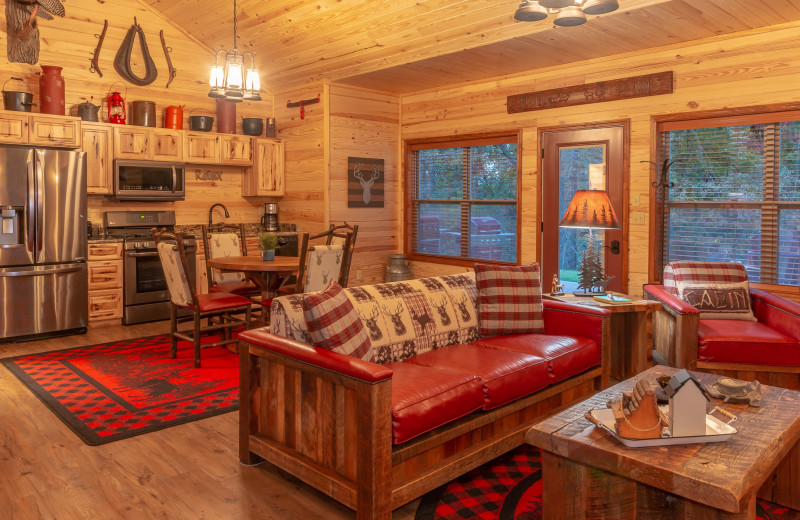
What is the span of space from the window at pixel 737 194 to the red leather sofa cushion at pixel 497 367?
2.58 m

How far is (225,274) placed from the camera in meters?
5.94

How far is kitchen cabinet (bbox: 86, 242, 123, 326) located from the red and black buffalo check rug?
2.68ft

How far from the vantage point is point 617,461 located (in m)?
2.02

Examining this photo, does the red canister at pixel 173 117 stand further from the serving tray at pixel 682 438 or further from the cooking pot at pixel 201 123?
the serving tray at pixel 682 438

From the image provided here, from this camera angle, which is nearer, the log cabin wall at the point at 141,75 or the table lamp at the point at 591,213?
the table lamp at the point at 591,213

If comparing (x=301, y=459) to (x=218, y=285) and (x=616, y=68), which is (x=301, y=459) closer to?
(x=218, y=285)

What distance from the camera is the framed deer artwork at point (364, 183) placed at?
7035mm

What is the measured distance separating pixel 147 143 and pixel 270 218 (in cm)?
160

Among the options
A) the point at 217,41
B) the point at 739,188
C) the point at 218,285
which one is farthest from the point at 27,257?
the point at 739,188

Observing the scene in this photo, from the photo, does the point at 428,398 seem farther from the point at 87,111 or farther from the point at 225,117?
the point at 225,117

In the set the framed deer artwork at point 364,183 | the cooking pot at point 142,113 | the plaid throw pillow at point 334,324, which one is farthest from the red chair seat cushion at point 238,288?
the plaid throw pillow at point 334,324

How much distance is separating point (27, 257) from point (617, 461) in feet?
17.5

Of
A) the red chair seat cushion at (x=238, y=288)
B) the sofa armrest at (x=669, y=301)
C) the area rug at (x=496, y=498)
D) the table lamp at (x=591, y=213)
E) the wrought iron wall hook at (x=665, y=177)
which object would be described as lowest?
the area rug at (x=496, y=498)

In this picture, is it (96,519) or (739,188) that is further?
(739,188)
